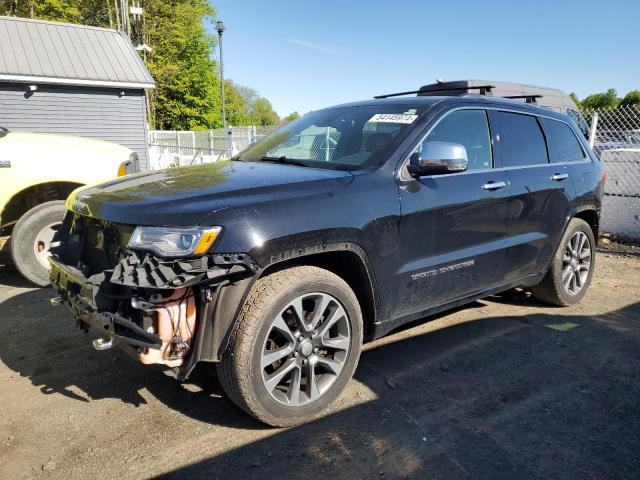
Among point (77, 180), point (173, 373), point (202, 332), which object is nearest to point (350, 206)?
point (202, 332)

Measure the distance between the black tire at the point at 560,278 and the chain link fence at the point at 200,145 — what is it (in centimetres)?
1265

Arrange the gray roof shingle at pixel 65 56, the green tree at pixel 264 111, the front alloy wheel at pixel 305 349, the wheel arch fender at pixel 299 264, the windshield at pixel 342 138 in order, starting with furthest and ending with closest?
1. the green tree at pixel 264 111
2. the gray roof shingle at pixel 65 56
3. the windshield at pixel 342 138
4. the front alloy wheel at pixel 305 349
5. the wheel arch fender at pixel 299 264

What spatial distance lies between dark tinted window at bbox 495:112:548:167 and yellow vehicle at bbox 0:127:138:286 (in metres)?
3.82

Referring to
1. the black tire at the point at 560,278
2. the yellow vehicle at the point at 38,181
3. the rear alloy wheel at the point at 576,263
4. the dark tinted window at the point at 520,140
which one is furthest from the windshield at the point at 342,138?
the rear alloy wheel at the point at 576,263

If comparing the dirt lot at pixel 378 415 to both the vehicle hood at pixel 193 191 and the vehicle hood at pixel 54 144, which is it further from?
the vehicle hood at pixel 54 144

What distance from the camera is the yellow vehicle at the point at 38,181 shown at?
5.11 m

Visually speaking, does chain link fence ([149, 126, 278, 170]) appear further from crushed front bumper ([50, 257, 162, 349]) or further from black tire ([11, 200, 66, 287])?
crushed front bumper ([50, 257, 162, 349])

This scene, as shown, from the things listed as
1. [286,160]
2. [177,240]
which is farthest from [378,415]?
[286,160]

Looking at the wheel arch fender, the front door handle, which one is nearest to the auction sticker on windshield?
the front door handle

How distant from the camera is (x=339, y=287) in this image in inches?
112

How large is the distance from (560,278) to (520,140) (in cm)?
143

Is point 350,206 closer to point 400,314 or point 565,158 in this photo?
point 400,314

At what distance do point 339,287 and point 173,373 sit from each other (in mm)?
996

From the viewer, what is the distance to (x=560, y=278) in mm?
4668
